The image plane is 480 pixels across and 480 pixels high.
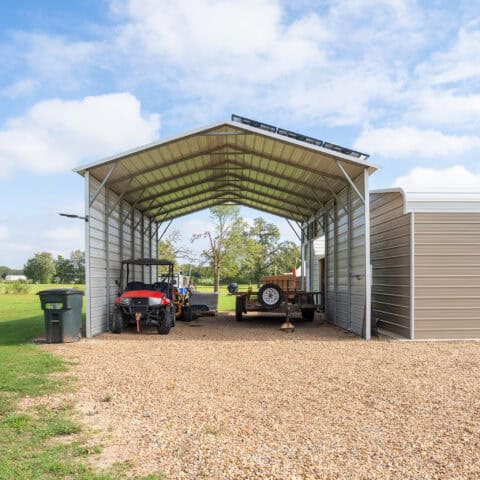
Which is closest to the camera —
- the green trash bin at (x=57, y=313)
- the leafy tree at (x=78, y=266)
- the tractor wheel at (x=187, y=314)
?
the green trash bin at (x=57, y=313)

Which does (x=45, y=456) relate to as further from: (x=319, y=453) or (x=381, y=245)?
(x=381, y=245)

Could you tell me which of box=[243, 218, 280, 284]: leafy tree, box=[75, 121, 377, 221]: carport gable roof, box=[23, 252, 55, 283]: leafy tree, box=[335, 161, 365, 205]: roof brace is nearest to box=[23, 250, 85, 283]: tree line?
box=[23, 252, 55, 283]: leafy tree

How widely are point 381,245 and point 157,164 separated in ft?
20.5

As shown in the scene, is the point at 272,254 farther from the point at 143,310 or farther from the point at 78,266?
the point at 143,310

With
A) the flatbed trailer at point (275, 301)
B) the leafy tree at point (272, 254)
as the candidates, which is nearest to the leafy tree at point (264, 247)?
the leafy tree at point (272, 254)

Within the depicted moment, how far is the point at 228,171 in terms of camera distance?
17.2m

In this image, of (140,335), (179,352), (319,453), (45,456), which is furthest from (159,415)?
(140,335)

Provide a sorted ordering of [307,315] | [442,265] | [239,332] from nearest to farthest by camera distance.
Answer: [442,265], [239,332], [307,315]

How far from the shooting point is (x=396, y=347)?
1029cm

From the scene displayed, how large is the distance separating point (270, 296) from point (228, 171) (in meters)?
4.85

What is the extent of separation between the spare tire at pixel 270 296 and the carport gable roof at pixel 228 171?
10.6 feet

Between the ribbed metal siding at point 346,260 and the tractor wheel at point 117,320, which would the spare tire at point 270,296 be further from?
the tractor wheel at point 117,320

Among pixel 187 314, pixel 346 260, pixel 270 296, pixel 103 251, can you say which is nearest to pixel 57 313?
pixel 103 251

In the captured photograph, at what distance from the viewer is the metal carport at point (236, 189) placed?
1205cm
